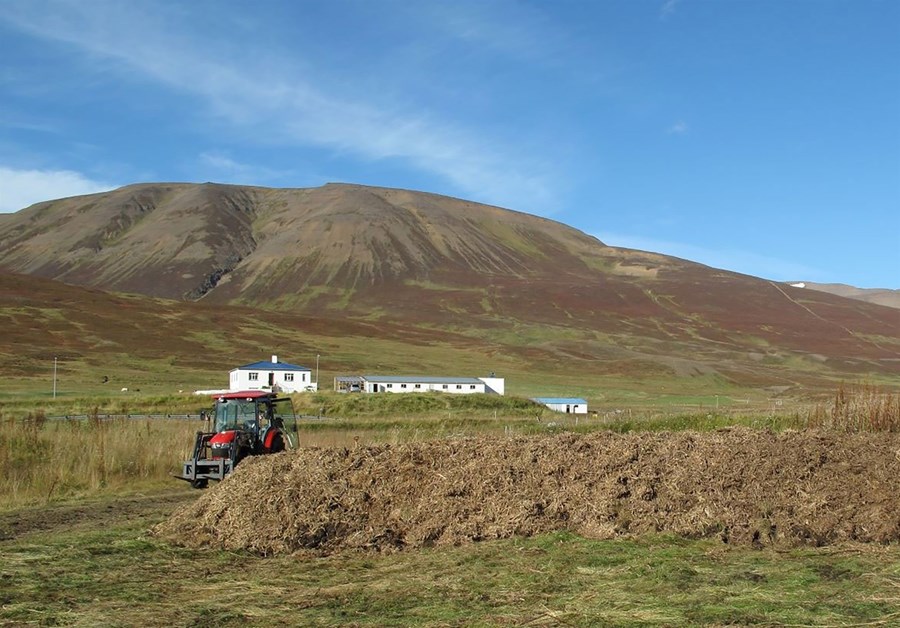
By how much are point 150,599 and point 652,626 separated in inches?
205

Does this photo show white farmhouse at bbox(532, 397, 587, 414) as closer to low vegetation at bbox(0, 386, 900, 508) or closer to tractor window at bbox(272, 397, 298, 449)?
low vegetation at bbox(0, 386, 900, 508)

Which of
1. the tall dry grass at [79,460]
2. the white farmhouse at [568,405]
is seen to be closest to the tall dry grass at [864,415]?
the tall dry grass at [79,460]

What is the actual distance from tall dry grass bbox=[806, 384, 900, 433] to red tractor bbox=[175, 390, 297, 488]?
1236cm

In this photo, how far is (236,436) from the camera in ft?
64.8

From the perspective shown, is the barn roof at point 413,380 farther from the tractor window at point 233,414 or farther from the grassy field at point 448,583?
the grassy field at point 448,583

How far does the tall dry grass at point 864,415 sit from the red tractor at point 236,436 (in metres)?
12.4

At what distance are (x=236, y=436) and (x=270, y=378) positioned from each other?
64658 mm

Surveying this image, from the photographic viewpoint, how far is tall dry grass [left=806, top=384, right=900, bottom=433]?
1764cm

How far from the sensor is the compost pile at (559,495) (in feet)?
38.3

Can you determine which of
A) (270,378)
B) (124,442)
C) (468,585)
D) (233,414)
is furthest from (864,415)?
(270,378)

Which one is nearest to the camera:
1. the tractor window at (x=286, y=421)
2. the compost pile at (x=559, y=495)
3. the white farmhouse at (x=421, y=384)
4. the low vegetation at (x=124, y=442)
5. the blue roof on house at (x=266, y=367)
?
the compost pile at (x=559, y=495)

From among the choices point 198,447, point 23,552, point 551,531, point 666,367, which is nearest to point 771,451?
point 551,531

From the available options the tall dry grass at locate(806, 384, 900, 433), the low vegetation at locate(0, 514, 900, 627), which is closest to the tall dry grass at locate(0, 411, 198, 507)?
the low vegetation at locate(0, 514, 900, 627)

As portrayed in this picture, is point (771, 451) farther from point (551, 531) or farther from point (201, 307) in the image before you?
point (201, 307)
